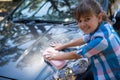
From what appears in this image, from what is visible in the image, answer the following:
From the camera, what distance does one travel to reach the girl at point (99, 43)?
2602 mm

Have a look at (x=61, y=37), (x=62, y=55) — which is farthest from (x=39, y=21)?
(x=62, y=55)

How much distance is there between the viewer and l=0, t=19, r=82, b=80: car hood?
301 centimetres

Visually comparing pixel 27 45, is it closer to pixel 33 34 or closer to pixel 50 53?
pixel 33 34

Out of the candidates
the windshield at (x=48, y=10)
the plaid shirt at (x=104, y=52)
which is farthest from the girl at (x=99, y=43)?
the windshield at (x=48, y=10)

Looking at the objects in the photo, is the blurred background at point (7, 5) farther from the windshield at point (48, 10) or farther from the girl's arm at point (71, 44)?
the girl's arm at point (71, 44)

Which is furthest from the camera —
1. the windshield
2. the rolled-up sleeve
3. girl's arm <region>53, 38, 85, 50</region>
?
the windshield

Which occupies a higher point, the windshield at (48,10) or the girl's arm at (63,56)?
the girl's arm at (63,56)

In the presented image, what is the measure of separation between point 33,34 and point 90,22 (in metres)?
1.36

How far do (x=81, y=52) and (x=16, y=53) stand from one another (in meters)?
0.93

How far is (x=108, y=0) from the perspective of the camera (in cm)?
487

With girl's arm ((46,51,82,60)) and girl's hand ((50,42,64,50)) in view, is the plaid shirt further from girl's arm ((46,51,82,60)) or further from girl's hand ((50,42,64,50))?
girl's hand ((50,42,64,50))

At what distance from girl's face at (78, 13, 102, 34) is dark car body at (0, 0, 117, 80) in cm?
65

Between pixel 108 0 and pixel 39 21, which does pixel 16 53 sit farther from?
pixel 108 0

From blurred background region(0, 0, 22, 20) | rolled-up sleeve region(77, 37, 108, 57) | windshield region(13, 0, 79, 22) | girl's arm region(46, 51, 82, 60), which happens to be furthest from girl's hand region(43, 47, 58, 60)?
blurred background region(0, 0, 22, 20)
